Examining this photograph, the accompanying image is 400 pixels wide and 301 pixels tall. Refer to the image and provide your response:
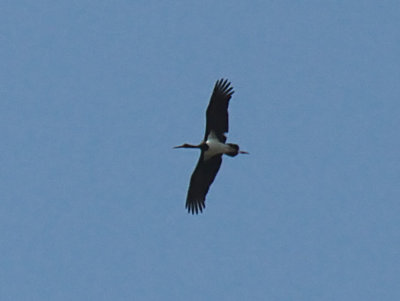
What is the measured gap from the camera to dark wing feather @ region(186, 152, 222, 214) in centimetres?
4369

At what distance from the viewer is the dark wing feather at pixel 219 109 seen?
42.6m

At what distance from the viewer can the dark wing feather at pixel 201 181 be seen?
143ft

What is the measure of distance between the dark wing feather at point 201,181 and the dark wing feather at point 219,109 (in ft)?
3.79

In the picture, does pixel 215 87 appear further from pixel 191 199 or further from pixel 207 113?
pixel 191 199

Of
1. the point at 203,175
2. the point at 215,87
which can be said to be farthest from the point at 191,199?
the point at 215,87

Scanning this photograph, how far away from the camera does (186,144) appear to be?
44312 millimetres

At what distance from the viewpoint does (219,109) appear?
42.6m

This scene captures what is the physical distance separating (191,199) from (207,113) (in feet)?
11.1

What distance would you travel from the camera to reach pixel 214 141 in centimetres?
4288

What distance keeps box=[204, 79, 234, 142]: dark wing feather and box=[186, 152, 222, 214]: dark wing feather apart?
115cm

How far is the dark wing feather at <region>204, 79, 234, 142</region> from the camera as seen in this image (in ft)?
140

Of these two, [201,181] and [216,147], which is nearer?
[216,147]

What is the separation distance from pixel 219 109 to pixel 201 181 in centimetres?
285

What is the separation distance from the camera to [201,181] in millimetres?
44188
